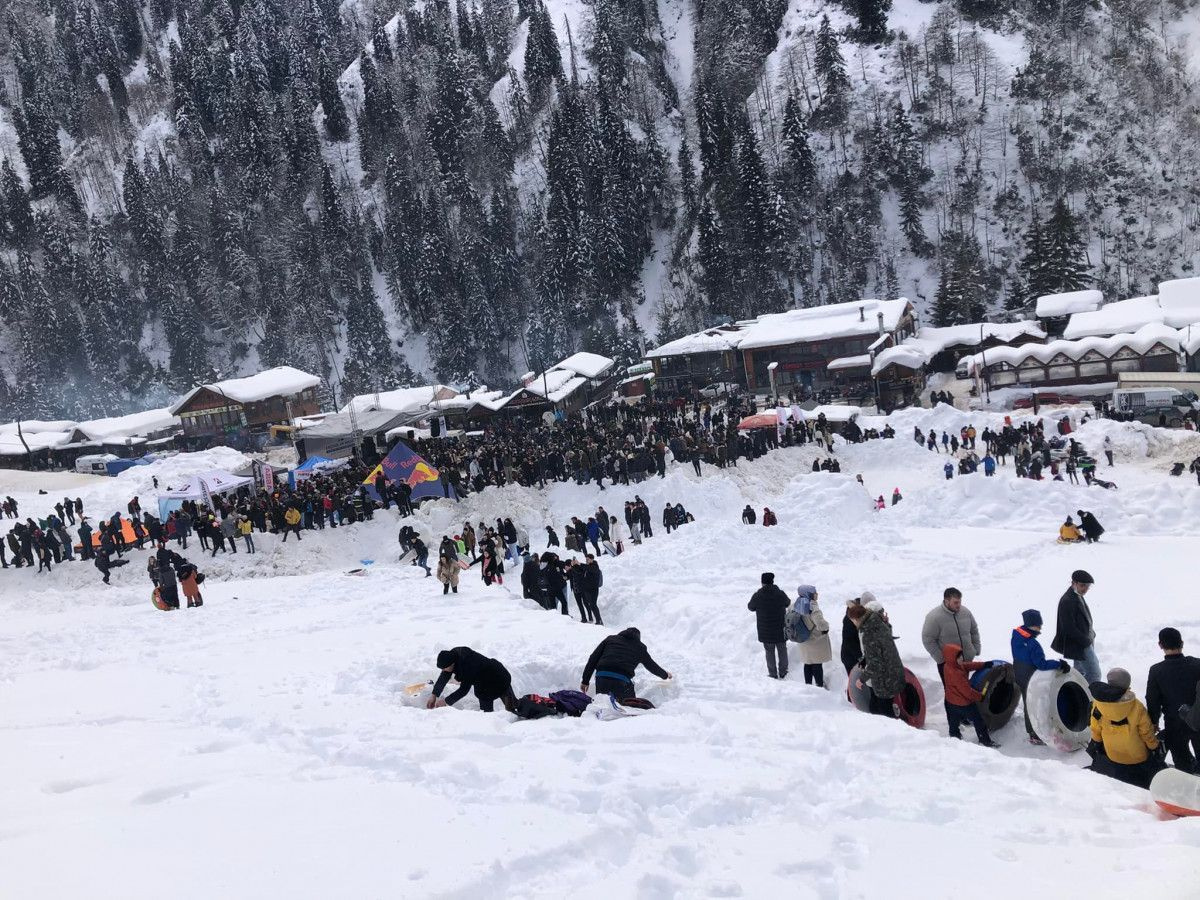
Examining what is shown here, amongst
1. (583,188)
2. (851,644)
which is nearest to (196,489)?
(851,644)

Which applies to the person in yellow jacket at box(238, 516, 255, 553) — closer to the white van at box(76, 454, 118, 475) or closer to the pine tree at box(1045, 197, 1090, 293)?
the white van at box(76, 454, 118, 475)

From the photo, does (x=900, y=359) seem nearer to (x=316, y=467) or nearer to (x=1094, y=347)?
(x=1094, y=347)

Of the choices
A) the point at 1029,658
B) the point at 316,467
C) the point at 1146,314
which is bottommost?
the point at 1029,658

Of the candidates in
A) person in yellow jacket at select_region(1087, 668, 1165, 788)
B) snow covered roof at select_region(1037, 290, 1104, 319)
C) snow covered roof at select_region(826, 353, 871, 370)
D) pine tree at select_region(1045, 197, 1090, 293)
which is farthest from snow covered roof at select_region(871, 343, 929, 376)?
person in yellow jacket at select_region(1087, 668, 1165, 788)

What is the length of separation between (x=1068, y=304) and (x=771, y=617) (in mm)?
45946

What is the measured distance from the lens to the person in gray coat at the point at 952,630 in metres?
6.89

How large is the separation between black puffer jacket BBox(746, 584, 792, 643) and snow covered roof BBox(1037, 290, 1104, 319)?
4458cm

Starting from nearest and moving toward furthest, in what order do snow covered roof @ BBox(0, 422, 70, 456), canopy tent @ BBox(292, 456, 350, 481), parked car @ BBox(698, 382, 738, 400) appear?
canopy tent @ BBox(292, 456, 350, 481) → parked car @ BBox(698, 382, 738, 400) → snow covered roof @ BBox(0, 422, 70, 456)

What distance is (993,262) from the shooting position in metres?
60.9

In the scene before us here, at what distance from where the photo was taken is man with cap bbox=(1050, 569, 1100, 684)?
682cm

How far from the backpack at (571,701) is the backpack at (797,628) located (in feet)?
7.42

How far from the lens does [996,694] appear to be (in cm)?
668

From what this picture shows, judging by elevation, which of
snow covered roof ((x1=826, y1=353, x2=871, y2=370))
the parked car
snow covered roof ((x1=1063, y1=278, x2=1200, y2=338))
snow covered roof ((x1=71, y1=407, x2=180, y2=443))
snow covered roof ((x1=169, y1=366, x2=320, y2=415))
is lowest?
the parked car

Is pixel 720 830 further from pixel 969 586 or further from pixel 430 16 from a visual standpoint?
pixel 430 16
